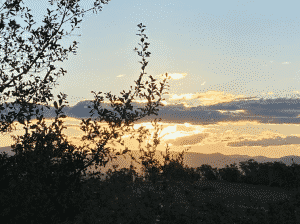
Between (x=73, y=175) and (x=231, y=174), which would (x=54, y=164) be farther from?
(x=231, y=174)

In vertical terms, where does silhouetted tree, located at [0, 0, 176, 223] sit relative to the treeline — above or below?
above

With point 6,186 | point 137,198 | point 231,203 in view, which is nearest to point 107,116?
point 6,186

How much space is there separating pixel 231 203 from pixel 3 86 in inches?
536

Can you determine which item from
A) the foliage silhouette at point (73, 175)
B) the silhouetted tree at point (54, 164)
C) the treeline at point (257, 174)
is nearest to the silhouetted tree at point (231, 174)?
the treeline at point (257, 174)

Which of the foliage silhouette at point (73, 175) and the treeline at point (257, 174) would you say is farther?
the treeline at point (257, 174)

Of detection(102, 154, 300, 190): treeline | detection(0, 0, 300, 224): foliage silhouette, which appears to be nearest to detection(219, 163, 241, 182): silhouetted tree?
detection(102, 154, 300, 190): treeline

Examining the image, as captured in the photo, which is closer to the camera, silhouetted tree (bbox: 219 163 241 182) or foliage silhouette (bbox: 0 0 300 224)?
foliage silhouette (bbox: 0 0 300 224)

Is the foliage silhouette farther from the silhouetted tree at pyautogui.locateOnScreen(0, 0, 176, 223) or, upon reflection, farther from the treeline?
the treeline

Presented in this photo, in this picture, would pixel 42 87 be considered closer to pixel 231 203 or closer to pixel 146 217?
pixel 146 217

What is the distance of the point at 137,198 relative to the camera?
12.9 meters

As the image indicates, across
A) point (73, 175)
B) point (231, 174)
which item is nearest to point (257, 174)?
point (231, 174)

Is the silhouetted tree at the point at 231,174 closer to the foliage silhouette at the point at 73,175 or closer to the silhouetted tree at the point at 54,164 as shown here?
the foliage silhouette at the point at 73,175

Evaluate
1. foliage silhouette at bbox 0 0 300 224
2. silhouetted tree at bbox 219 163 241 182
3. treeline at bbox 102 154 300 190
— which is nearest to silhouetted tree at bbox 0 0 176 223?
foliage silhouette at bbox 0 0 300 224

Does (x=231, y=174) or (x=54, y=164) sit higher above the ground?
(x=54, y=164)
